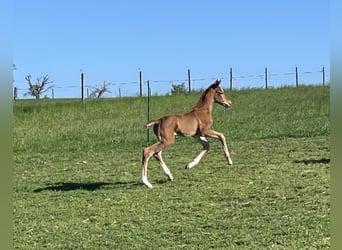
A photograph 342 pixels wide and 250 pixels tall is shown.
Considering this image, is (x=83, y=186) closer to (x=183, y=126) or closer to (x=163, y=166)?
(x=163, y=166)

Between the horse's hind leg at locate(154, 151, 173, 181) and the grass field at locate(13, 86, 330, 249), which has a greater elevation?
the horse's hind leg at locate(154, 151, 173, 181)

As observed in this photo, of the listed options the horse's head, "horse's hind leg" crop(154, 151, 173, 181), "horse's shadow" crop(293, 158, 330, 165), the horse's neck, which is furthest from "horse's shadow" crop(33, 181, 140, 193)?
"horse's shadow" crop(293, 158, 330, 165)

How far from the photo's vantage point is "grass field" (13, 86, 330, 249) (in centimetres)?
564

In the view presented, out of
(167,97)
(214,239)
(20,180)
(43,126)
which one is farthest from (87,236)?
(167,97)

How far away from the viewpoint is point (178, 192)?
28.0 ft

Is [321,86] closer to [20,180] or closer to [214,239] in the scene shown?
[20,180]

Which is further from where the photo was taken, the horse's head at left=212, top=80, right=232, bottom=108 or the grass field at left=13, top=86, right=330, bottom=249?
the horse's head at left=212, top=80, right=232, bottom=108

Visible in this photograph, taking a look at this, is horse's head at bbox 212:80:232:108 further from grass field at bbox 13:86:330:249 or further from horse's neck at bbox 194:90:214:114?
grass field at bbox 13:86:330:249

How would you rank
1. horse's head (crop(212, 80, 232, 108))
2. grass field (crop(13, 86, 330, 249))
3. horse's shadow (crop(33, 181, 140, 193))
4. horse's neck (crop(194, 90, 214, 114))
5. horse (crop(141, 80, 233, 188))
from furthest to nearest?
horse's head (crop(212, 80, 232, 108))
horse's neck (crop(194, 90, 214, 114))
horse's shadow (crop(33, 181, 140, 193))
horse (crop(141, 80, 233, 188))
grass field (crop(13, 86, 330, 249))

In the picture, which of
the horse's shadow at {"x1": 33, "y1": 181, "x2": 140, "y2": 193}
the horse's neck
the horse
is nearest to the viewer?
the horse

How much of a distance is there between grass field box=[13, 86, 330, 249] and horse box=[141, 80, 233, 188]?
50 cm

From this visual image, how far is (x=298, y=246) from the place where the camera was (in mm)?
4867

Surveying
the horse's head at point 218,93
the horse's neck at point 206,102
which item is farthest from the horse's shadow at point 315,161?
the horse's neck at point 206,102

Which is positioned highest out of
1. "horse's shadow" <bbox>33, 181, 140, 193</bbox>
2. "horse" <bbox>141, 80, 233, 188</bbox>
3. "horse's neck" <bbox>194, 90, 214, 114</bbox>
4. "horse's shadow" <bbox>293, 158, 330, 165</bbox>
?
"horse's neck" <bbox>194, 90, 214, 114</bbox>
